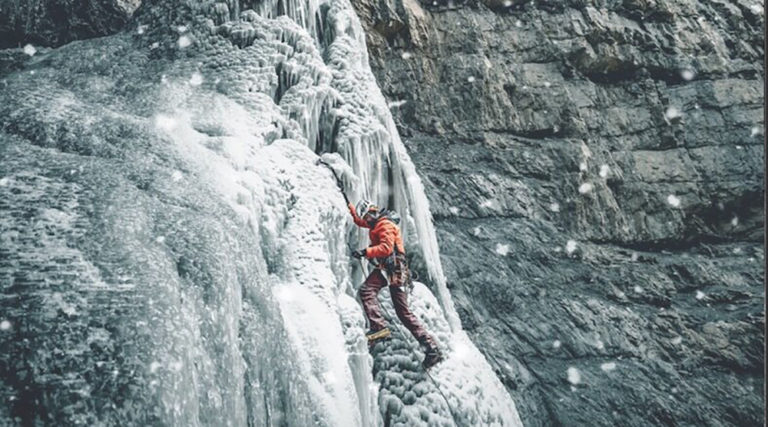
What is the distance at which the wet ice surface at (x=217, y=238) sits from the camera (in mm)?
2531

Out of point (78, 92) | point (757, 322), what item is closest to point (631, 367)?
point (757, 322)

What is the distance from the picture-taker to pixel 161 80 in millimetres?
5191

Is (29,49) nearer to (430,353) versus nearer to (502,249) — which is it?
(430,353)

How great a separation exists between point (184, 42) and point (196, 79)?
2.26 ft

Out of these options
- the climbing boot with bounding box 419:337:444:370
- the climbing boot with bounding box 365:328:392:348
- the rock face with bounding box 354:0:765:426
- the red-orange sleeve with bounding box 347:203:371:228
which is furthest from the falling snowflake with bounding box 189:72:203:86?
the rock face with bounding box 354:0:765:426

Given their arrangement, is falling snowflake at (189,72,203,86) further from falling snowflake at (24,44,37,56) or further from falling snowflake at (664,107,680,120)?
falling snowflake at (664,107,680,120)

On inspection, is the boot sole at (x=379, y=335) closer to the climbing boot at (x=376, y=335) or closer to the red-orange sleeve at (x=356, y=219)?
the climbing boot at (x=376, y=335)

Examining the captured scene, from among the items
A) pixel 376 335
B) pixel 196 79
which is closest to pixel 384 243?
pixel 376 335

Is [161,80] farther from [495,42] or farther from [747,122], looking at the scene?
[747,122]

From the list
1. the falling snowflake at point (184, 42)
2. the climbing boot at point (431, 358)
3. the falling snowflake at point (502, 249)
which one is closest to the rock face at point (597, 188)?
the falling snowflake at point (502, 249)

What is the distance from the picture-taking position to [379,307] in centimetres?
484

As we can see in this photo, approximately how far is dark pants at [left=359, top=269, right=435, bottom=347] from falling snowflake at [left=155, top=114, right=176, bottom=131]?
2.04 meters

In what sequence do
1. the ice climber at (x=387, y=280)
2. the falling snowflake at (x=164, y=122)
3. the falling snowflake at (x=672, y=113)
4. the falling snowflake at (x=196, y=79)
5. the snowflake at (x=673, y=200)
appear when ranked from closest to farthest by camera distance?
1. the falling snowflake at (x=164, y=122)
2. the ice climber at (x=387, y=280)
3. the falling snowflake at (x=196, y=79)
4. the snowflake at (x=673, y=200)
5. the falling snowflake at (x=672, y=113)

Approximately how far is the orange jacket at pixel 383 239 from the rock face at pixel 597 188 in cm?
473
